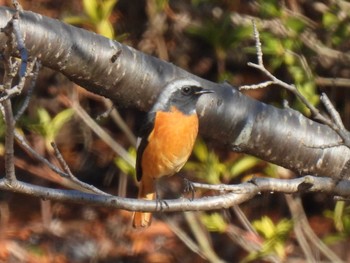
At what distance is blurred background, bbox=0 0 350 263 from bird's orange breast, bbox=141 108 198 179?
3.30ft

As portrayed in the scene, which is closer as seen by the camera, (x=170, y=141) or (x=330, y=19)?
(x=170, y=141)

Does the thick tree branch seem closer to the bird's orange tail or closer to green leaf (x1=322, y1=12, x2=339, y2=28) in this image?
the bird's orange tail

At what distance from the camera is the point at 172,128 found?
4258 mm

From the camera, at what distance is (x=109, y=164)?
6.38 meters

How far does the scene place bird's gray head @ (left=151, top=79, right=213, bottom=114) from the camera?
4152 mm

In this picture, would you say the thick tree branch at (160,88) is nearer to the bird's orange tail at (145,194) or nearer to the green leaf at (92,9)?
the bird's orange tail at (145,194)

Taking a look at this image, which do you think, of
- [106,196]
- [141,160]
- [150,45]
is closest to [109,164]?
[150,45]

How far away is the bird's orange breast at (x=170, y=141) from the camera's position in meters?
4.21

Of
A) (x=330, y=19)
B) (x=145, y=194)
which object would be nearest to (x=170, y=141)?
(x=145, y=194)

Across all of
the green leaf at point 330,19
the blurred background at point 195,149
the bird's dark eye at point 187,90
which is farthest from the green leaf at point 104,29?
the green leaf at point 330,19

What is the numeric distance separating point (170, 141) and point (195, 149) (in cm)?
124

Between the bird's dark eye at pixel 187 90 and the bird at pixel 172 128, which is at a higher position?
the bird's dark eye at pixel 187 90

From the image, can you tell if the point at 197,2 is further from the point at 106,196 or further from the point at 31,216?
the point at 106,196

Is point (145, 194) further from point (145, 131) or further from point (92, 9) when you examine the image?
point (92, 9)
